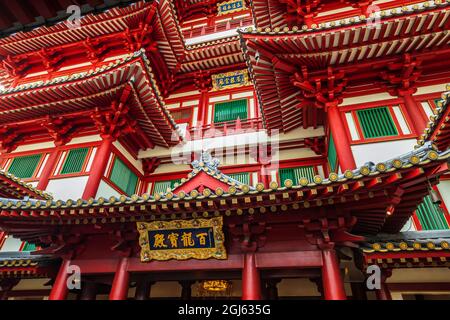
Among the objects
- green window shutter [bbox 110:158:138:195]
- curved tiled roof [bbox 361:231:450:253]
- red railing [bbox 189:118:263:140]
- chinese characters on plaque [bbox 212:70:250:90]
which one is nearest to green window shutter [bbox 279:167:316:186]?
red railing [bbox 189:118:263:140]

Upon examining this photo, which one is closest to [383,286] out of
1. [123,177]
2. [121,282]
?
[121,282]

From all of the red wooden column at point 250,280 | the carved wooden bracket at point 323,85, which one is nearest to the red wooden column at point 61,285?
the red wooden column at point 250,280

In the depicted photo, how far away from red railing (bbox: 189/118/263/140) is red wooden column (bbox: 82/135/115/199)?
3939mm

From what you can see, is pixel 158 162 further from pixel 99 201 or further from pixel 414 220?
pixel 414 220

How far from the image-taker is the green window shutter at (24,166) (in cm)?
1081

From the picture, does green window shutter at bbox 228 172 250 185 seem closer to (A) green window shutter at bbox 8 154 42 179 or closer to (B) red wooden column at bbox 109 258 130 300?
(B) red wooden column at bbox 109 258 130 300

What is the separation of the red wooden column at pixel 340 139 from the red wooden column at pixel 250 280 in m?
3.65

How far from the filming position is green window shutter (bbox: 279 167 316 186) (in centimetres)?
1034

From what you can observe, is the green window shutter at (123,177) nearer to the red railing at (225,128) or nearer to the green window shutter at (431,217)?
the red railing at (225,128)

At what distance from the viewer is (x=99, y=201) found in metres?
6.07

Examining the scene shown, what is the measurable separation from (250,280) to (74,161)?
8.41 m

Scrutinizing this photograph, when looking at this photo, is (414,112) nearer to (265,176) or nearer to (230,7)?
(265,176)

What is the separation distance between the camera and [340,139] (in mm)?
7754

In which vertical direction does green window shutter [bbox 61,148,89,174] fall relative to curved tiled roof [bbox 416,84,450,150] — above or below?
above
